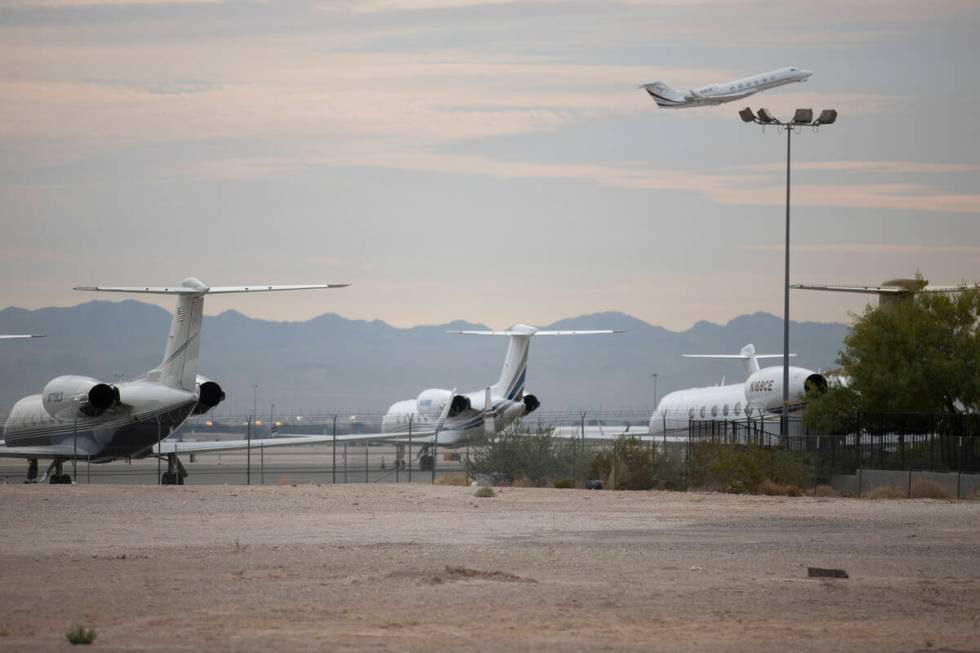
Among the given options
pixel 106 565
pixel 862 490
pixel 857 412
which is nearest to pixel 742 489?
pixel 862 490

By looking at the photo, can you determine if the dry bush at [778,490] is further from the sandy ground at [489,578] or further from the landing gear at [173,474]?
the landing gear at [173,474]

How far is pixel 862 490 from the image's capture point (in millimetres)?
38656

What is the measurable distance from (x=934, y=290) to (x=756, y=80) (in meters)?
26.0

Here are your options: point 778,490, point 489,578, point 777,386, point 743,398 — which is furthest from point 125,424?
point 743,398

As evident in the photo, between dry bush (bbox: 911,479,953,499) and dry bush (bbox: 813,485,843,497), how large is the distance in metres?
2.17

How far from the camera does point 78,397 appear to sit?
43094mm

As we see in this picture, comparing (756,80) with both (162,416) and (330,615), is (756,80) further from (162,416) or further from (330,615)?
(330,615)

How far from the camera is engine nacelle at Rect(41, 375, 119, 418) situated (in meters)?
42.1

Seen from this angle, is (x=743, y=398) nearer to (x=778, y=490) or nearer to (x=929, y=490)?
(x=778, y=490)

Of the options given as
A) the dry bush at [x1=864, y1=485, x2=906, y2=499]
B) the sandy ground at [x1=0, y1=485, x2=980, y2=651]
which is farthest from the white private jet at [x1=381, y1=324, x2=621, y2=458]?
the sandy ground at [x1=0, y1=485, x2=980, y2=651]

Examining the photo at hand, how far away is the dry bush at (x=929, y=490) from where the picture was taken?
34281mm

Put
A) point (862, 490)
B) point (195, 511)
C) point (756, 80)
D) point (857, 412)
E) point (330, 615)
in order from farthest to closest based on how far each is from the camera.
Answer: point (756, 80) < point (857, 412) < point (862, 490) < point (195, 511) < point (330, 615)

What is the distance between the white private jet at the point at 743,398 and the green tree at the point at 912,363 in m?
2.47

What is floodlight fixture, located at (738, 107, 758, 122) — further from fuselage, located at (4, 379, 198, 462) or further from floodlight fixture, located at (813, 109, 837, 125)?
fuselage, located at (4, 379, 198, 462)
